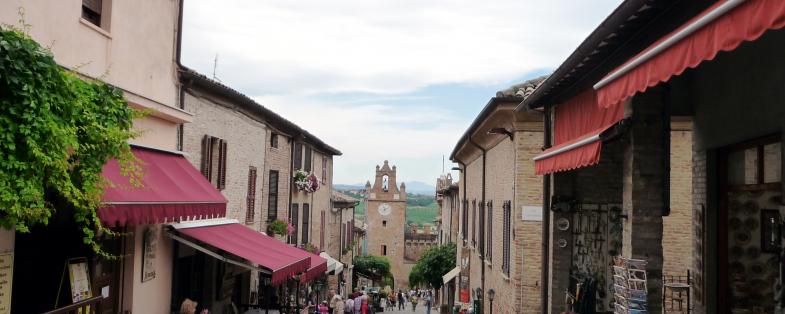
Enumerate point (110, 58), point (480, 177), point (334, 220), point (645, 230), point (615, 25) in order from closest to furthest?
point (615, 25), point (645, 230), point (110, 58), point (480, 177), point (334, 220)

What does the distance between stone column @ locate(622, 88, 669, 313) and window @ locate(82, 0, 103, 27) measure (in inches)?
248

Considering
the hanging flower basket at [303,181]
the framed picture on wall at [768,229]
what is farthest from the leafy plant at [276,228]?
the framed picture on wall at [768,229]

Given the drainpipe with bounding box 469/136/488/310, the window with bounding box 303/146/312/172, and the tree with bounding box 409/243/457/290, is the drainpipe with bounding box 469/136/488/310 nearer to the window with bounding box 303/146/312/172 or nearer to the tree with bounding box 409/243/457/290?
the window with bounding box 303/146/312/172

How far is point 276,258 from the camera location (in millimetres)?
10883

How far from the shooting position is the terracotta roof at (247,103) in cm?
1224

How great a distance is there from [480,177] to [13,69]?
60.3 ft

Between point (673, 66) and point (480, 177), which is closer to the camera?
point (673, 66)

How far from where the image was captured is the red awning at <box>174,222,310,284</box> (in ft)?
33.0

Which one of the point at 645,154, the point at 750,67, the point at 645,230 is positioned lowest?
the point at 645,230

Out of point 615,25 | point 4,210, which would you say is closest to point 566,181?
point 615,25

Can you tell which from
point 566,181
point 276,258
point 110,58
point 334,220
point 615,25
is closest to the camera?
point 615,25

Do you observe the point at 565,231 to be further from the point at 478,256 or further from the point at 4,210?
the point at 478,256

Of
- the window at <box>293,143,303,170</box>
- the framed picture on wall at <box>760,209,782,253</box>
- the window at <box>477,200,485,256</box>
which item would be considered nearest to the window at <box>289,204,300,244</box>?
the window at <box>293,143,303,170</box>

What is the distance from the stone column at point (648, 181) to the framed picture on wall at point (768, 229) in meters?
1.34
